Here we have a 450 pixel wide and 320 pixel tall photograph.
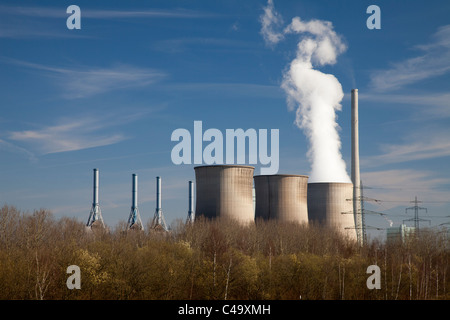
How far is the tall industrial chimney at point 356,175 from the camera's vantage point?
150ft

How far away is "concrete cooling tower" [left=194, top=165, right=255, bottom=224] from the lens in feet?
113

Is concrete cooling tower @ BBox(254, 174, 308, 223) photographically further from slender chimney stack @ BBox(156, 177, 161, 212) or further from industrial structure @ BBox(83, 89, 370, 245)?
slender chimney stack @ BBox(156, 177, 161, 212)

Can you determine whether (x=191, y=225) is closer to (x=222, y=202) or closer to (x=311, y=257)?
(x=222, y=202)

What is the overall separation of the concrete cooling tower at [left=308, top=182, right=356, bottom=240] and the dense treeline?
20.0 feet

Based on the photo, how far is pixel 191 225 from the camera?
123 ft

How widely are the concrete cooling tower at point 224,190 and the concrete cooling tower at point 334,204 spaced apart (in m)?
9.68

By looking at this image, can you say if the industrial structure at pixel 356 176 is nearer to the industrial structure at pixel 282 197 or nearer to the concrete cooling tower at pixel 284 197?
the industrial structure at pixel 282 197

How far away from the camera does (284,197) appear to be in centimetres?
3953

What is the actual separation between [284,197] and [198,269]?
14.5 metres

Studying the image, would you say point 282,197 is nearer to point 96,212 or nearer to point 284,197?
point 284,197

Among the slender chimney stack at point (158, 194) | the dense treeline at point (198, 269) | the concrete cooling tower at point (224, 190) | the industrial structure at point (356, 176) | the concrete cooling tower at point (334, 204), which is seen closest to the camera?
the dense treeline at point (198, 269)

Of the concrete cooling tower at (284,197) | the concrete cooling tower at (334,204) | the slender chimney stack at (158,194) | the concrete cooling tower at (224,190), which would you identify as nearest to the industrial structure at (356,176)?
the concrete cooling tower at (334,204)

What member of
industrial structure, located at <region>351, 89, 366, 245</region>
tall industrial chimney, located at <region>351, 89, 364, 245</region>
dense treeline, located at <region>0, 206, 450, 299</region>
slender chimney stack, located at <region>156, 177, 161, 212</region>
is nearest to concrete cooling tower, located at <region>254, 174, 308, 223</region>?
dense treeline, located at <region>0, 206, 450, 299</region>
